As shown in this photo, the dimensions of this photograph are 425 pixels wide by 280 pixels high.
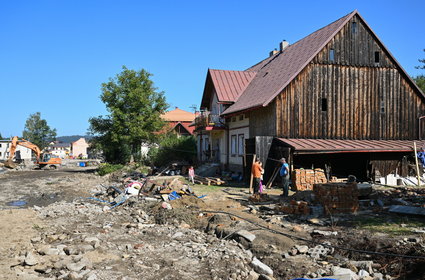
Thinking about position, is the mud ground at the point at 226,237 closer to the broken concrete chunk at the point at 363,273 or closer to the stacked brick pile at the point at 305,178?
the broken concrete chunk at the point at 363,273

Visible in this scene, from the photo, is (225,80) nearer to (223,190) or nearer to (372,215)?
(223,190)

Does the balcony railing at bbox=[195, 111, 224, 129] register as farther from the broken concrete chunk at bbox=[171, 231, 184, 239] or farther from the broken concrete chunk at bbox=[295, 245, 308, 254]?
the broken concrete chunk at bbox=[295, 245, 308, 254]

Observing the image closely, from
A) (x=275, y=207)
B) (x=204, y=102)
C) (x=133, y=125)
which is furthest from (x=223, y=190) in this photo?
→ (x=133, y=125)

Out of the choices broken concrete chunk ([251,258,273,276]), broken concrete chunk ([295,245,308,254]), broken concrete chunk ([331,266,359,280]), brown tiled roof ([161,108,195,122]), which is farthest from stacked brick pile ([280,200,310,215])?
brown tiled roof ([161,108,195,122])

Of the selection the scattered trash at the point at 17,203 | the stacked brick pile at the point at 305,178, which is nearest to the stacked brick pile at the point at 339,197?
the stacked brick pile at the point at 305,178

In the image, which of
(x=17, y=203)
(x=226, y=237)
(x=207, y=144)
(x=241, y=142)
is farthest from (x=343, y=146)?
(x=17, y=203)

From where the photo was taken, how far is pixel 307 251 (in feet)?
27.0

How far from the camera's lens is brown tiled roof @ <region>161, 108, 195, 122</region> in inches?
2244

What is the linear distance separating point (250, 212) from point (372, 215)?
391 cm

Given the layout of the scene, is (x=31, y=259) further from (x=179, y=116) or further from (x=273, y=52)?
(x=179, y=116)

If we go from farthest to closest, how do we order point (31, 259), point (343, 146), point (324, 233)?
point (343, 146) → point (324, 233) → point (31, 259)

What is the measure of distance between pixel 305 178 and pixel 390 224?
8.36 metres

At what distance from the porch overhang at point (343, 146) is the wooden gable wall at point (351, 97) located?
0.74 m

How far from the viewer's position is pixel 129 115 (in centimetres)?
3425
